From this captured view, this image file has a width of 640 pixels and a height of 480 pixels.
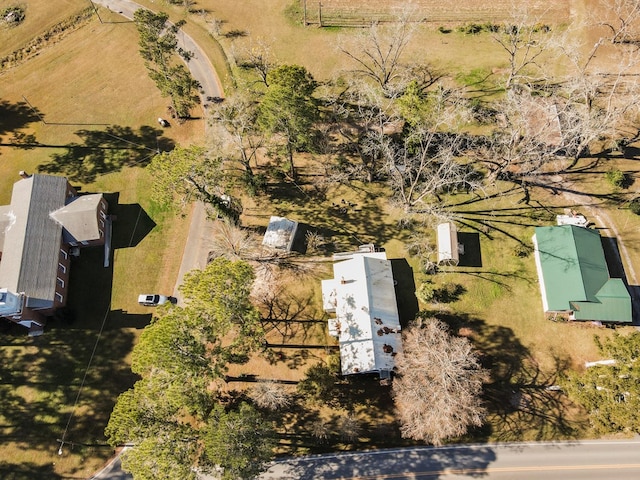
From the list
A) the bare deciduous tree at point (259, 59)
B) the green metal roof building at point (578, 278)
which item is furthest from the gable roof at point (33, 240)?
the green metal roof building at point (578, 278)

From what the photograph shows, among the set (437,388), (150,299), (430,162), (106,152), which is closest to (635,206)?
(430,162)

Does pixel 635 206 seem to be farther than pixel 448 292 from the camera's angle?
Yes

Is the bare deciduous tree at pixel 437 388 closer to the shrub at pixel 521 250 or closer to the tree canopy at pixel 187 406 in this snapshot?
the tree canopy at pixel 187 406

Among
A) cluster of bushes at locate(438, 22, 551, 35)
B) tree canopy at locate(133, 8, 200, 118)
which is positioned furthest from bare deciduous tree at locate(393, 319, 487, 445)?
cluster of bushes at locate(438, 22, 551, 35)

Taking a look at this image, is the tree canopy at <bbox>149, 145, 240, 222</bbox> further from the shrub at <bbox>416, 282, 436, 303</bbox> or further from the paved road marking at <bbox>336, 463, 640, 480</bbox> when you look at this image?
the paved road marking at <bbox>336, 463, 640, 480</bbox>

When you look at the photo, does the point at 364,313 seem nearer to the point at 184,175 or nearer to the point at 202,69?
the point at 184,175
